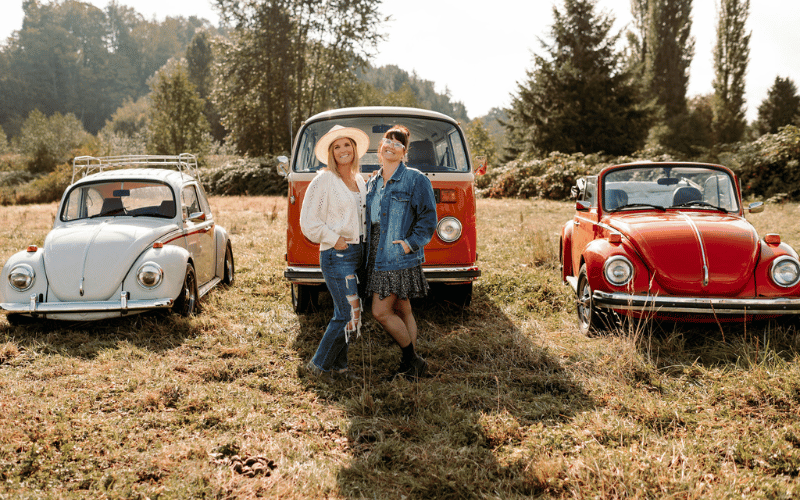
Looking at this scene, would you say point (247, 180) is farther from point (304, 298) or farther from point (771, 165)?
point (304, 298)

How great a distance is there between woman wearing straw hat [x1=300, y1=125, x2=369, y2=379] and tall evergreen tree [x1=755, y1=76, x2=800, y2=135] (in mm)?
40584

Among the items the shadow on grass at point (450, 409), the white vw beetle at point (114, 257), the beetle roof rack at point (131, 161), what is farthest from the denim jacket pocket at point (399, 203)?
the beetle roof rack at point (131, 161)

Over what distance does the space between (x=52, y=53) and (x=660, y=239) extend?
127058 mm

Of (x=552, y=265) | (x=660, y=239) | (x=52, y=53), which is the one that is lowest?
(x=552, y=265)

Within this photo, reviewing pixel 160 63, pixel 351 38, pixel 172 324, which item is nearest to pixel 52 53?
pixel 160 63

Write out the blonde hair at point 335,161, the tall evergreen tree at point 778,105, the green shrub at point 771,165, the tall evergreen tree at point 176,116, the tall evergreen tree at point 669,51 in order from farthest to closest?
the tall evergreen tree at point 176,116 → the tall evergreen tree at point 669,51 → the tall evergreen tree at point 778,105 → the green shrub at point 771,165 → the blonde hair at point 335,161

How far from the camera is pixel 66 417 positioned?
12.0 feet

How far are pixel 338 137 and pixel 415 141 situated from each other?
2.35m

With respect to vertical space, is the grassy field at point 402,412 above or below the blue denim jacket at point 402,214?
below

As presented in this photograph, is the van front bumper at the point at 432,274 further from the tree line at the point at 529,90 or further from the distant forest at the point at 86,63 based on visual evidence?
the distant forest at the point at 86,63

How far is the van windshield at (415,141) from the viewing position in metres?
6.12

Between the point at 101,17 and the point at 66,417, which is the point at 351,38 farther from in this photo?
the point at 101,17

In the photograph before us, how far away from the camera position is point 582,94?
1028 inches

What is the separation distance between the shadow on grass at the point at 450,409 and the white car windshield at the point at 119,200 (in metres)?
2.54
